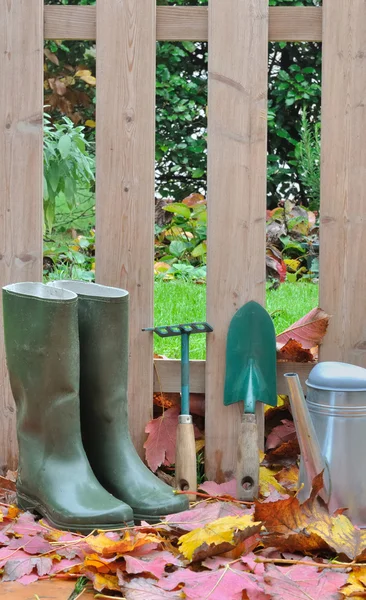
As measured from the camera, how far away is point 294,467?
2.07 meters

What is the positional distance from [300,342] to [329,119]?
585mm

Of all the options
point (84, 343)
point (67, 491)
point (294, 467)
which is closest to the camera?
point (67, 491)

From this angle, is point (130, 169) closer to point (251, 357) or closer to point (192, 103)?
point (251, 357)

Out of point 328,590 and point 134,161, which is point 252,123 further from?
point 328,590

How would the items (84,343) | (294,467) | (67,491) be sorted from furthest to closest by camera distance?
(294,467) < (84,343) < (67,491)

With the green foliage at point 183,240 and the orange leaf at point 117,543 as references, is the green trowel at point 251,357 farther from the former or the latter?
the green foliage at point 183,240

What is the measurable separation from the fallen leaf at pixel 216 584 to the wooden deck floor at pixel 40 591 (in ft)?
0.50

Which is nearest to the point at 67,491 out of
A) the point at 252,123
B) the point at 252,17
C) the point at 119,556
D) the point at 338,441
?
the point at 119,556

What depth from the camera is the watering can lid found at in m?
1.75

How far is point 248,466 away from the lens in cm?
193

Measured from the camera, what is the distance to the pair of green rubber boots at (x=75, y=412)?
1729 mm

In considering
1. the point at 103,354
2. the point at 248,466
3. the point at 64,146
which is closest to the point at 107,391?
the point at 103,354

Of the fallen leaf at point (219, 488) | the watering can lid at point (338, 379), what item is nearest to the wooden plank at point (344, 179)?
the watering can lid at point (338, 379)

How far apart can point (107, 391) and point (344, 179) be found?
823 mm
